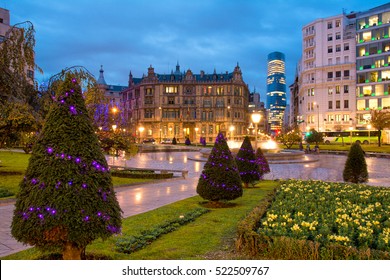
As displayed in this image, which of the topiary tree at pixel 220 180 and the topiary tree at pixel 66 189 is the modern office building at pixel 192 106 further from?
the topiary tree at pixel 66 189

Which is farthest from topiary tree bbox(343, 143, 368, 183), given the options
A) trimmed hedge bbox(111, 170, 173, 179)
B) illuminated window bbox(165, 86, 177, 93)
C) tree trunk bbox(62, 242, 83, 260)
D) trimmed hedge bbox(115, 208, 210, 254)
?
illuminated window bbox(165, 86, 177, 93)

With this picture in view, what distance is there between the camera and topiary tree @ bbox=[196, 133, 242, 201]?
1125cm

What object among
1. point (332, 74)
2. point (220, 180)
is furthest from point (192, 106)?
point (220, 180)

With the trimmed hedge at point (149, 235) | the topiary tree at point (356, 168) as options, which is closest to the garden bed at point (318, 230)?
the trimmed hedge at point (149, 235)

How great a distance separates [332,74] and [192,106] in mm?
35291

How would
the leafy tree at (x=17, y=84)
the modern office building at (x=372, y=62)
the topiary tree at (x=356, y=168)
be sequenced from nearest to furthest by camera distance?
the leafy tree at (x=17, y=84) < the topiary tree at (x=356, y=168) < the modern office building at (x=372, y=62)

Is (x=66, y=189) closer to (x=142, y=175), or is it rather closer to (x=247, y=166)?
(x=247, y=166)

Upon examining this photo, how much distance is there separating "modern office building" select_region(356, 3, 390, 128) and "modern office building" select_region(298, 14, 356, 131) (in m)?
1.27

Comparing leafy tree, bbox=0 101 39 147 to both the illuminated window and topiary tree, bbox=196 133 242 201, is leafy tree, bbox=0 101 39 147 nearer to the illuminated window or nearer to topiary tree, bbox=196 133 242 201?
topiary tree, bbox=196 133 242 201

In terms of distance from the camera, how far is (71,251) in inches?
214

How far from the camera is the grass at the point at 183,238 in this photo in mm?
6430

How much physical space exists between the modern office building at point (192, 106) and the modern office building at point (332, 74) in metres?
20.9

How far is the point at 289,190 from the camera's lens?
12164 mm
